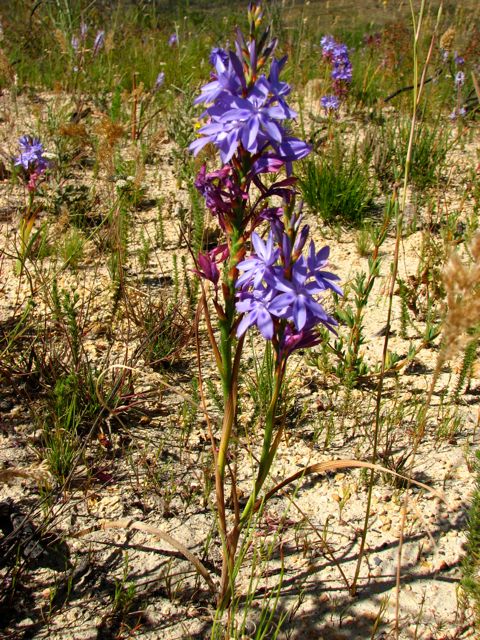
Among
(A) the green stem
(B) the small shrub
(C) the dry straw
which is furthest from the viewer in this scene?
(B) the small shrub

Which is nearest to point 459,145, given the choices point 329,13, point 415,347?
point 415,347

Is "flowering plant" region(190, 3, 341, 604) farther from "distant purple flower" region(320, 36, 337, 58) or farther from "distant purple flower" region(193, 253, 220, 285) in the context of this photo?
"distant purple flower" region(320, 36, 337, 58)

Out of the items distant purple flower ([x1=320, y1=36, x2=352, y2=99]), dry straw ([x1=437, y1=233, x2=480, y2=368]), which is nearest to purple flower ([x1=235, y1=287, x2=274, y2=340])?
dry straw ([x1=437, y1=233, x2=480, y2=368])

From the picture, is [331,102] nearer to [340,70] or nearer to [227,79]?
[340,70]

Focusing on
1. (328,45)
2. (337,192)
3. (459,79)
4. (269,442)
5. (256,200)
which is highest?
(328,45)

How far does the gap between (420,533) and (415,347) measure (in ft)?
3.55

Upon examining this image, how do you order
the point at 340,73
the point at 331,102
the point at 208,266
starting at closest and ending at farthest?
the point at 208,266 → the point at 331,102 → the point at 340,73

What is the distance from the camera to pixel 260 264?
1.42m

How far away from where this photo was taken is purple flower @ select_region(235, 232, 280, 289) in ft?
4.59

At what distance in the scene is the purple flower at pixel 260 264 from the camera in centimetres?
140

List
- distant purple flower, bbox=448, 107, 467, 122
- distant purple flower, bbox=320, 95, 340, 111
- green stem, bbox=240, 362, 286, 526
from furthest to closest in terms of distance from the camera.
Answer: distant purple flower, bbox=448, 107, 467, 122 < distant purple flower, bbox=320, 95, 340, 111 < green stem, bbox=240, 362, 286, 526

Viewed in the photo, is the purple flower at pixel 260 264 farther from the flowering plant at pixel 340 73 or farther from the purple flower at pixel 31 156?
the flowering plant at pixel 340 73

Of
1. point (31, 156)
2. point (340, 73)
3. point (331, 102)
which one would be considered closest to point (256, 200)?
point (31, 156)

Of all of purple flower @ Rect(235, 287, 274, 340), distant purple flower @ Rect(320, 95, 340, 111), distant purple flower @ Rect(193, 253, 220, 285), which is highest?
distant purple flower @ Rect(320, 95, 340, 111)
